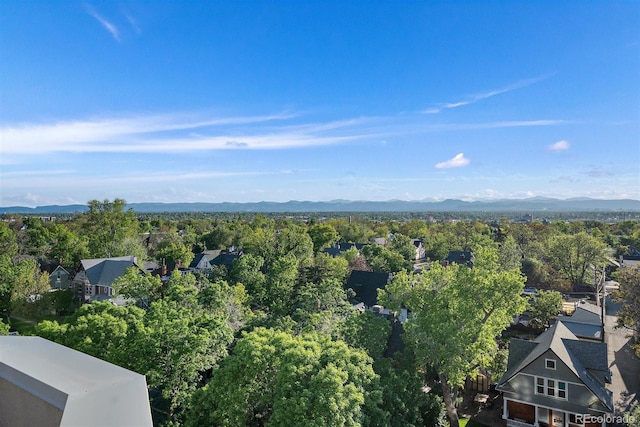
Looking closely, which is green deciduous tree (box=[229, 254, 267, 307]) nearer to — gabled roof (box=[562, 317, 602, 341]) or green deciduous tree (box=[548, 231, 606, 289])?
gabled roof (box=[562, 317, 602, 341])

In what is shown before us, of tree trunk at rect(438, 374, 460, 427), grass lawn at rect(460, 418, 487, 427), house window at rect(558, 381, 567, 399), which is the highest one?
house window at rect(558, 381, 567, 399)

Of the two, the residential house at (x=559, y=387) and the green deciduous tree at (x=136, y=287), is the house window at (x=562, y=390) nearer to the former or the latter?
the residential house at (x=559, y=387)

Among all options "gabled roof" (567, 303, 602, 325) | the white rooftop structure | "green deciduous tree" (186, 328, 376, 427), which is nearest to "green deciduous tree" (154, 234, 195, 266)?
"green deciduous tree" (186, 328, 376, 427)

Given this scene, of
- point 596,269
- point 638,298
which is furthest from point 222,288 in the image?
point 596,269

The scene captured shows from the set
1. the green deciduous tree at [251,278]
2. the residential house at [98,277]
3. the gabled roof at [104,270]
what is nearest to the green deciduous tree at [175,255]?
the gabled roof at [104,270]

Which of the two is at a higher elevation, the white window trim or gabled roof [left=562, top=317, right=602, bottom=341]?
the white window trim

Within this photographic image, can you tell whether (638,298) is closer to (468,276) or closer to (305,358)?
(468,276)

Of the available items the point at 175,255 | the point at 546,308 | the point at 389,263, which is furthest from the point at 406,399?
the point at 175,255
